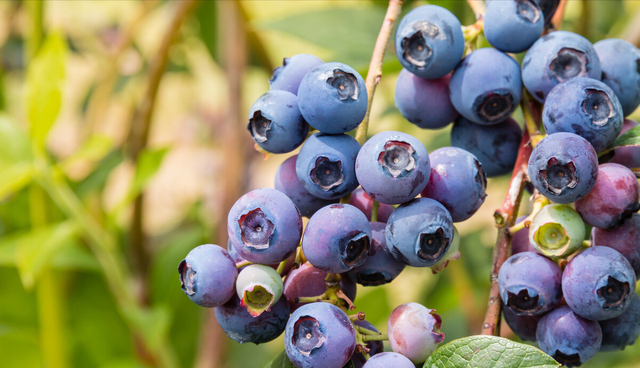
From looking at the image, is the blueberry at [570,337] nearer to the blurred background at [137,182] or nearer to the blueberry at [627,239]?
the blueberry at [627,239]

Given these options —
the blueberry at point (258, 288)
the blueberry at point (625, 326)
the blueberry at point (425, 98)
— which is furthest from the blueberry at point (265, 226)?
the blueberry at point (625, 326)

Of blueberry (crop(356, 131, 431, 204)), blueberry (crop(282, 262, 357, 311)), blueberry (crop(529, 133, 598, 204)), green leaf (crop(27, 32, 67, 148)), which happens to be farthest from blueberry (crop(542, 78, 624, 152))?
green leaf (crop(27, 32, 67, 148))

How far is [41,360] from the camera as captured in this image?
1.43 meters

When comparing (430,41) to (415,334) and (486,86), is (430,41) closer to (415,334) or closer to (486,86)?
(486,86)

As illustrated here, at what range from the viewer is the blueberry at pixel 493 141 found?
60 centimetres

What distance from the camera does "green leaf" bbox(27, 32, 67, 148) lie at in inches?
39.7

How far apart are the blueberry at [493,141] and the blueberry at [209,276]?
0.32m

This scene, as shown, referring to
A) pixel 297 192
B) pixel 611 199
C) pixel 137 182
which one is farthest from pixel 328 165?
pixel 137 182

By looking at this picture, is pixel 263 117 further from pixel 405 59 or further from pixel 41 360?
pixel 41 360

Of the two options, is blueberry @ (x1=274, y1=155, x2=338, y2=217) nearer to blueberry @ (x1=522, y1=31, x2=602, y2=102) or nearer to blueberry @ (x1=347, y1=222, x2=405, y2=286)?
blueberry @ (x1=347, y1=222, x2=405, y2=286)

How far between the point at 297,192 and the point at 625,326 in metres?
0.35

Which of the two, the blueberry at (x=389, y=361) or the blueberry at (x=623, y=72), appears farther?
the blueberry at (x=623, y=72)

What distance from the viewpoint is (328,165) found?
1.50ft

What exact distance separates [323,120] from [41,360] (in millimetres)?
1373
